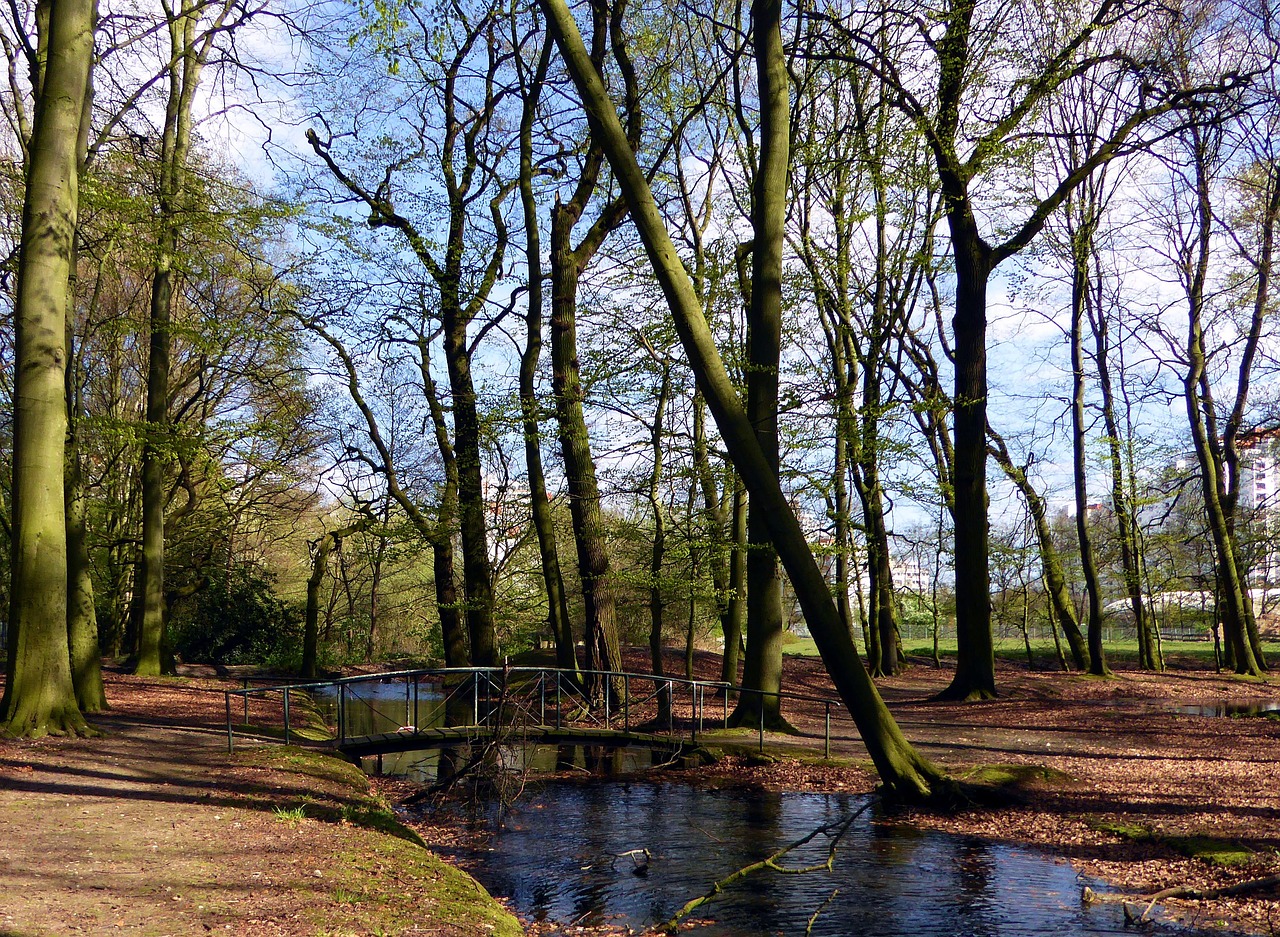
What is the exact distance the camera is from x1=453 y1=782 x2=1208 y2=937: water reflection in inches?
273

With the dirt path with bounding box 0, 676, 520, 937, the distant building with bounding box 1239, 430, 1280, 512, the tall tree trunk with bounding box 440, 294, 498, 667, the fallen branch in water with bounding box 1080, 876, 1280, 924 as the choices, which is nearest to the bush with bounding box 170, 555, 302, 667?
the tall tree trunk with bounding box 440, 294, 498, 667

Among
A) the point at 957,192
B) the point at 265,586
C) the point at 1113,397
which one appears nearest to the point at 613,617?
the point at 957,192

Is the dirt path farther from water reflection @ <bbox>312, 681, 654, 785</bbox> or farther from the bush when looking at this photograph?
the bush

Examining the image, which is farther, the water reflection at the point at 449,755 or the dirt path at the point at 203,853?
the water reflection at the point at 449,755

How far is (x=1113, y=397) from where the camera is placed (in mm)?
25312

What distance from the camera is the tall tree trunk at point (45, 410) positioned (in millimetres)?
9867

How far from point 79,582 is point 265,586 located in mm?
14599

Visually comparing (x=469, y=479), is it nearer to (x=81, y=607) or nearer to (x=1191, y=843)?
(x=81, y=607)

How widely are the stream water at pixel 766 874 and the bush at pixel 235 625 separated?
1743 centimetres

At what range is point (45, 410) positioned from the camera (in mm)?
10148

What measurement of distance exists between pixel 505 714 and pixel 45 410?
631 centimetres

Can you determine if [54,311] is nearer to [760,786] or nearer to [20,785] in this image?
[20,785]

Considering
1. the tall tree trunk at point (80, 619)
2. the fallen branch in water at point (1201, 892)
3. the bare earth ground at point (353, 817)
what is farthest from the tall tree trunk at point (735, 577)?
the tall tree trunk at point (80, 619)

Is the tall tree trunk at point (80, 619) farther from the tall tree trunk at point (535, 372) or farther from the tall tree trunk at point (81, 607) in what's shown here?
the tall tree trunk at point (535, 372)
